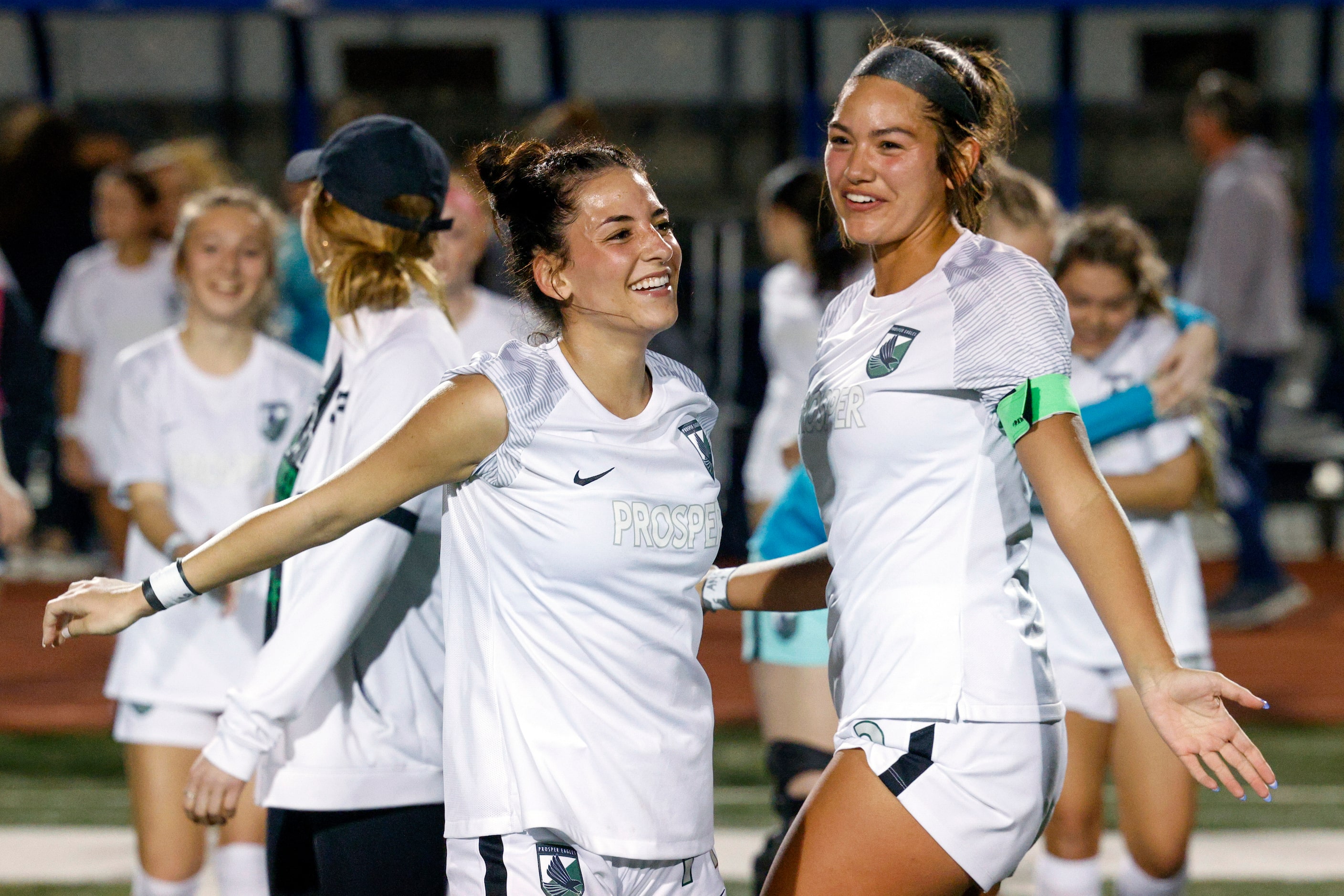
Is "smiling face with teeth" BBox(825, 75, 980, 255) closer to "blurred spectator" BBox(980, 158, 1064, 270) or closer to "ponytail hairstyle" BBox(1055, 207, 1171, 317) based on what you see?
"blurred spectator" BBox(980, 158, 1064, 270)

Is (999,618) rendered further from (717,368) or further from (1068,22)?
(1068,22)

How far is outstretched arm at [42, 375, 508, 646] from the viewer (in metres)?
2.51

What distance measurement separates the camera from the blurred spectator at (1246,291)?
348 inches

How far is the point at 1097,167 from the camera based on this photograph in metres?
12.0

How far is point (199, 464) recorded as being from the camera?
13.5 feet

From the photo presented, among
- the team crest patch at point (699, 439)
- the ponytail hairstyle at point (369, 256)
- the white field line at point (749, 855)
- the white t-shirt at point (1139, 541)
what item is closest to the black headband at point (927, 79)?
the team crest patch at point (699, 439)

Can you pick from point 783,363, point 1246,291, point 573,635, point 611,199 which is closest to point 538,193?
point 611,199

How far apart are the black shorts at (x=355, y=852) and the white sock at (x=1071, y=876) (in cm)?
169

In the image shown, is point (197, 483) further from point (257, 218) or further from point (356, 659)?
point (356, 659)

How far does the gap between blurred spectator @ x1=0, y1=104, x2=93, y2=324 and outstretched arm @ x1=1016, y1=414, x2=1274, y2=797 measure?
8.78 m

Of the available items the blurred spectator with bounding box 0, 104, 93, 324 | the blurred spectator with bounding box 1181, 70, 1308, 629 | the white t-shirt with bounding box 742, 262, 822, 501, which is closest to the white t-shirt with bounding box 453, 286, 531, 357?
the white t-shirt with bounding box 742, 262, 822, 501

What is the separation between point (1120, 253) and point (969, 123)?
5.18 ft

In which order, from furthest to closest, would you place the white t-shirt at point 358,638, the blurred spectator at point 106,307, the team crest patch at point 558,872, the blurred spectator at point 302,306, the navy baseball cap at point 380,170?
the blurred spectator at point 106,307
the blurred spectator at point 302,306
the navy baseball cap at point 380,170
the white t-shirt at point 358,638
the team crest patch at point 558,872

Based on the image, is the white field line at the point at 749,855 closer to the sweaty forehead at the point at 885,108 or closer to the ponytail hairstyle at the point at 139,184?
the sweaty forehead at the point at 885,108
